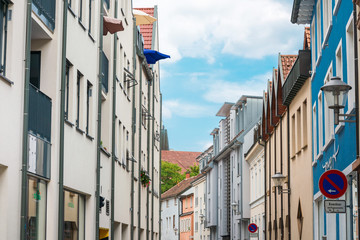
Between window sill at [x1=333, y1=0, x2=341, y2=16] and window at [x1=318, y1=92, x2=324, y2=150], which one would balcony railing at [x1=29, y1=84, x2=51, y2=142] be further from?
window at [x1=318, y1=92, x2=324, y2=150]

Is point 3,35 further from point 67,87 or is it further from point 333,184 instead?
point 333,184

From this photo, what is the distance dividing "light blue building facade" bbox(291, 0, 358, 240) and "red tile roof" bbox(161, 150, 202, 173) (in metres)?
109

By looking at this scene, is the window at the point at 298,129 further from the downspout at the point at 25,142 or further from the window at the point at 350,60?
the downspout at the point at 25,142

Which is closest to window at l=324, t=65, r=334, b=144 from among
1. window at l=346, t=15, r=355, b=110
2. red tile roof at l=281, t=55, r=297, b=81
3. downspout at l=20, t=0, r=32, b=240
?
window at l=346, t=15, r=355, b=110

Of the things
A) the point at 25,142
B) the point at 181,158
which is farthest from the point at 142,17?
the point at 181,158

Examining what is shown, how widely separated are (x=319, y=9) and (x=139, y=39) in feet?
43.6

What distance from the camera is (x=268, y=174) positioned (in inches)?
1544

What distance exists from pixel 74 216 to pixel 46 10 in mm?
5932

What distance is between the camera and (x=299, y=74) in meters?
26.2

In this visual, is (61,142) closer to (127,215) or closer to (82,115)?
(82,115)

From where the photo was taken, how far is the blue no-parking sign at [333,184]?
42.6 ft

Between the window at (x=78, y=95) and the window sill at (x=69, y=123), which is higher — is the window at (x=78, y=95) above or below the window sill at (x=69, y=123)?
above

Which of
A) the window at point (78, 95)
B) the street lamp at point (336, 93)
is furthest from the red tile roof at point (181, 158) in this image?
the street lamp at point (336, 93)

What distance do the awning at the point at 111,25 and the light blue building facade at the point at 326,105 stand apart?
6245 mm
